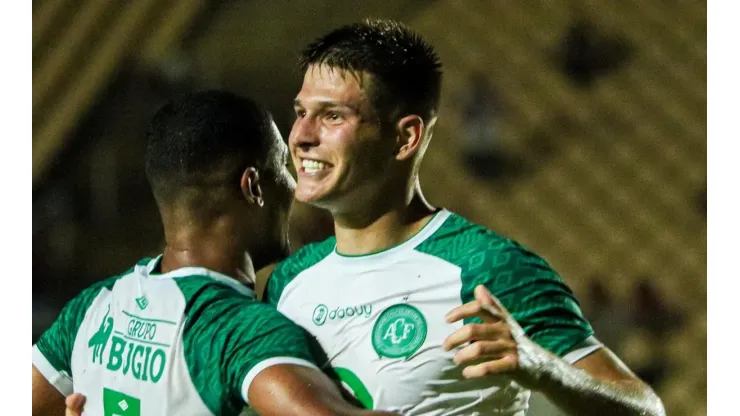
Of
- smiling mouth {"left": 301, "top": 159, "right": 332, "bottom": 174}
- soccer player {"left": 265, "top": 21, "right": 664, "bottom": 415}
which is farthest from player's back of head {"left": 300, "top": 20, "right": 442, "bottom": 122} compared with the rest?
smiling mouth {"left": 301, "top": 159, "right": 332, "bottom": 174}

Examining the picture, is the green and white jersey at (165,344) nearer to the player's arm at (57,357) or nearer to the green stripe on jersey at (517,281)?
the player's arm at (57,357)

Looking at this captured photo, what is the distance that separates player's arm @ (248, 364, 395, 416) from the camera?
1263 millimetres

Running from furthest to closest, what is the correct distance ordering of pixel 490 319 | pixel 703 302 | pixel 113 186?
pixel 113 186 → pixel 703 302 → pixel 490 319

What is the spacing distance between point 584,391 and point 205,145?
629 millimetres

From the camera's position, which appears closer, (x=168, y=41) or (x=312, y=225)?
(x=312, y=225)

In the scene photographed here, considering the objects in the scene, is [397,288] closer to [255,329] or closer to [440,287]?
[440,287]

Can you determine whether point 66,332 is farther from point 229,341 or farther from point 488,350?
point 488,350

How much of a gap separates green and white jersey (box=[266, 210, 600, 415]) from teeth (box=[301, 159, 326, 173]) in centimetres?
13

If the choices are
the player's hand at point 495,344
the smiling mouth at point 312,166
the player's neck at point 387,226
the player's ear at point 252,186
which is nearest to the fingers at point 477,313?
the player's hand at point 495,344

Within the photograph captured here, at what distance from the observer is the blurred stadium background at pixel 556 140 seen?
4.60 feet

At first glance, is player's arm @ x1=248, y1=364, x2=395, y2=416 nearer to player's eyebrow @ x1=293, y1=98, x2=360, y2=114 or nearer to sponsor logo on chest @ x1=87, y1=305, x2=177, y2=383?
sponsor logo on chest @ x1=87, y1=305, x2=177, y2=383

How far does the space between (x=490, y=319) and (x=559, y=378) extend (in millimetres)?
118

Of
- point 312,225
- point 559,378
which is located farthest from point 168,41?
point 559,378

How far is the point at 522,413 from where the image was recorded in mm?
1305
